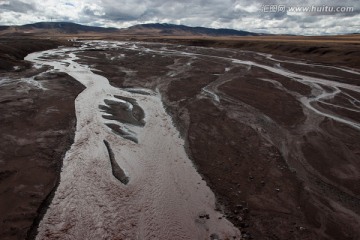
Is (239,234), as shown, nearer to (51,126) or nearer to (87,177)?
(87,177)

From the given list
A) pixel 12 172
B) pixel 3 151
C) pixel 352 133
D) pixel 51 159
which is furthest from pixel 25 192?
pixel 352 133

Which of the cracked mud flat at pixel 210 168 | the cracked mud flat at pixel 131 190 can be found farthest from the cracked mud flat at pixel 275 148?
the cracked mud flat at pixel 131 190

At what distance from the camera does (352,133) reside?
2009 cm

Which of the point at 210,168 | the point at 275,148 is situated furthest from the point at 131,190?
the point at 275,148

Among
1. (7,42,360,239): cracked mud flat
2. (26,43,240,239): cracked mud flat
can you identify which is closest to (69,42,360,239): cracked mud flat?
(7,42,360,239): cracked mud flat

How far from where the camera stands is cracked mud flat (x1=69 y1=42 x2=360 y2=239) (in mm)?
11633

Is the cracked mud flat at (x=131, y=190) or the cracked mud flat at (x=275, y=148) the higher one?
the cracked mud flat at (x=275, y=148)

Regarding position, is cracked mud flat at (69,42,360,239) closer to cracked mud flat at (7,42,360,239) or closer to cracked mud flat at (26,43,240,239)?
cracked mud flat at (7,42,360,239)

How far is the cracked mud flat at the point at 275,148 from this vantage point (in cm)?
1163

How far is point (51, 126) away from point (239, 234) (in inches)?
576

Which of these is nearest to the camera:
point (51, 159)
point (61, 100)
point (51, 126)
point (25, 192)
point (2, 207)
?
point (2, 207)

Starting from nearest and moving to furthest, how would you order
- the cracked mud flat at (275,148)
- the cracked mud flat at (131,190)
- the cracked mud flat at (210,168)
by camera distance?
1. the cracked mud flat at (131,190)
2. the cracked mud flat at (210,168)
3. the cracked mud flat at (275,148)

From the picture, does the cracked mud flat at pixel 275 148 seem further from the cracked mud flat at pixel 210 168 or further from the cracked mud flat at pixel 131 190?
the cracked mud flat at pixel 131 190

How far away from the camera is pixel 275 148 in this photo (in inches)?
693
